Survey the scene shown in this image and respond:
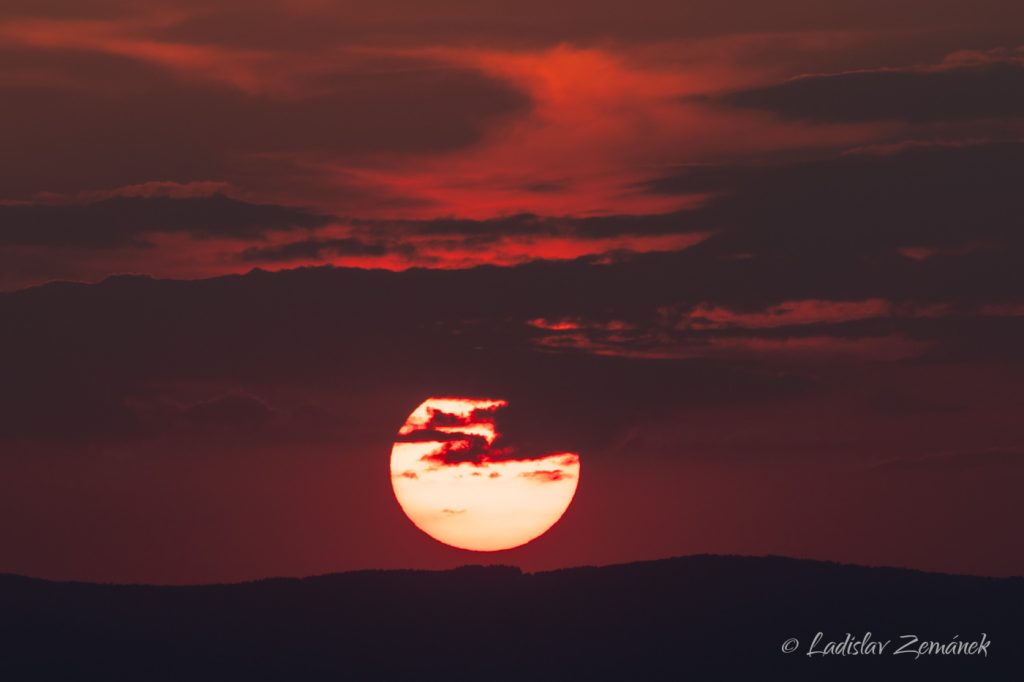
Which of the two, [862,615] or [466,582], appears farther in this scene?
[466,582]

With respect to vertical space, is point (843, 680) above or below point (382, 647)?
below

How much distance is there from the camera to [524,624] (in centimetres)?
9775

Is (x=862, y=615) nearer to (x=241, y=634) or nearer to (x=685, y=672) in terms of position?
(x=685, y=672)

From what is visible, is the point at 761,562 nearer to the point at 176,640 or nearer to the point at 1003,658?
the point at 1003,658

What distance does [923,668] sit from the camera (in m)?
83.9

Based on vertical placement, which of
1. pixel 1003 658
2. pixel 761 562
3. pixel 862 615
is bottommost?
pixel 1003 658

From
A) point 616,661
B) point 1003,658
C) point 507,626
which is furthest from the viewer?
point 507,626

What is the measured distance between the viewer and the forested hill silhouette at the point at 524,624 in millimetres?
87562

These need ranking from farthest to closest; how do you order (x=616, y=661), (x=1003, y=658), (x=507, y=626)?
(x=507, y=626) < (x=616, y=661) < (x=1003, y=658)

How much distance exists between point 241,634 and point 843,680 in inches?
1330

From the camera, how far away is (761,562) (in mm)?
101062

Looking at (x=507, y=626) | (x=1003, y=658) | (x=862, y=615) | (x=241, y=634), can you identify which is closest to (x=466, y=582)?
(x=507, y=626)

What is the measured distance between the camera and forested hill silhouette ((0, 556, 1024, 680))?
87.6 m

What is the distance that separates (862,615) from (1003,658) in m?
8.98
